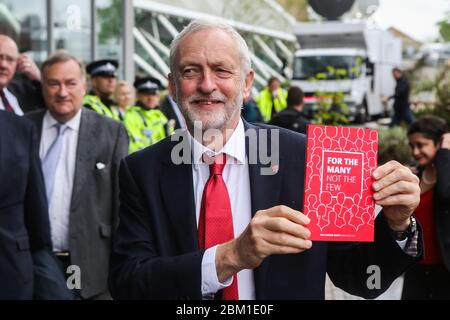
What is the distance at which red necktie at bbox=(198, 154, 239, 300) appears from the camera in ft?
6.72

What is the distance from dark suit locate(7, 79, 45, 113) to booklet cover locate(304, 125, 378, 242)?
158 inches

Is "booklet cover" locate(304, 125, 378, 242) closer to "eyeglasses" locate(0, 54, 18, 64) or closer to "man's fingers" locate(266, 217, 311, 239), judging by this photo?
"man's fingers" locate(266, 217, 311, 239)

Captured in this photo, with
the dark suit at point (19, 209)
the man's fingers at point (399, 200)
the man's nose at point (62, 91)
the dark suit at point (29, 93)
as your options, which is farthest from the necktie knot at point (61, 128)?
the man's fingers at point (399, 200)

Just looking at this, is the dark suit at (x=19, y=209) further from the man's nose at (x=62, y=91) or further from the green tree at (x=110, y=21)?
the green tree at (x=110, y=21)

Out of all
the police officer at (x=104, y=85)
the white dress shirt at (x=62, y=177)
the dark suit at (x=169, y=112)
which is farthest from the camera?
the dark suit at (x=169, y=112)

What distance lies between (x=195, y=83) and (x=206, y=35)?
14 centimetres

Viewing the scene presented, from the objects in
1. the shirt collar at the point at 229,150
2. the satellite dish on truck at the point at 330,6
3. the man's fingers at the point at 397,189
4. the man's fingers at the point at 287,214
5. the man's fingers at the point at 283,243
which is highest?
the satellite dish on truck at the point at 330,6

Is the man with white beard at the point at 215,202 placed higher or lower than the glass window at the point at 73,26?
lower

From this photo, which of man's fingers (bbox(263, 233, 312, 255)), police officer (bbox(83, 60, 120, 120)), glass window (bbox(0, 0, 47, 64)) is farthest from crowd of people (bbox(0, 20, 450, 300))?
glass window (bbox(0, 0, 47, 64))

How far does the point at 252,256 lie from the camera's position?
1.77 meters

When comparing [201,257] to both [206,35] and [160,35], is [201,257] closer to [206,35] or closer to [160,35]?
[206,35]

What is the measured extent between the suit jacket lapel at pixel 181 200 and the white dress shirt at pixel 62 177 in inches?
86.2

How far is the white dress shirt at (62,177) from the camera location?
4.20m
